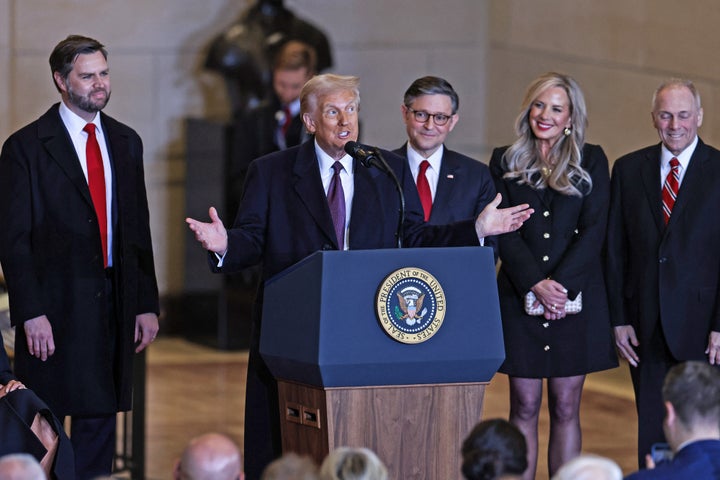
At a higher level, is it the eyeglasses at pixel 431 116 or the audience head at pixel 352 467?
the eyeglasses at pixel 431 116

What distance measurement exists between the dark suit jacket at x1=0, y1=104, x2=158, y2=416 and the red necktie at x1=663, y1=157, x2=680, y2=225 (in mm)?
1958

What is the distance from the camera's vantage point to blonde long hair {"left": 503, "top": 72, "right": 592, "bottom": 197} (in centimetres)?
510

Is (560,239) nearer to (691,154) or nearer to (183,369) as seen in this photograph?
(691,154)

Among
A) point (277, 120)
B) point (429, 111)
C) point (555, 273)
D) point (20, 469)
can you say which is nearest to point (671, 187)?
point (555, 273)

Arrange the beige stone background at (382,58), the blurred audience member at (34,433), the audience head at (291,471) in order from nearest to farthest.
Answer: the audience head at (291,471)
the blurred audience member at (34,433)
the beige stone background at (382,58)

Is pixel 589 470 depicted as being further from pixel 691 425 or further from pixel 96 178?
pixel 96 178

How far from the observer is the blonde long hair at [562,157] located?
16.7 ft

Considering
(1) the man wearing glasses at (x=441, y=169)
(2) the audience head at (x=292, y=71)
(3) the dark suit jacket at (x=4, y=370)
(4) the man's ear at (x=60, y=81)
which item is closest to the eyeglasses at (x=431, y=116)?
(1) the man wearing glasses at (x=441, y=169)

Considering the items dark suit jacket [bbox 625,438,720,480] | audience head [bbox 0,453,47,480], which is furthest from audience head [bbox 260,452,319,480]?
dark suit jacket [bbox 625,438,720,480]

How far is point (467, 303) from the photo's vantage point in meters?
3.96

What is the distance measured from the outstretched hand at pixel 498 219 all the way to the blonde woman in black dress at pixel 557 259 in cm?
78

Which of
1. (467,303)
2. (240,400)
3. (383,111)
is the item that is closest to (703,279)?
(467,303)

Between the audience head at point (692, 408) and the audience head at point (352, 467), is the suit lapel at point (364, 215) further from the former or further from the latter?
the audience head at point (352, 467)

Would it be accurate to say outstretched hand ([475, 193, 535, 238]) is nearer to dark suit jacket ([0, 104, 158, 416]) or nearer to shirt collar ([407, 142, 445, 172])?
shirt collar ([407, 142, 445, 172])
